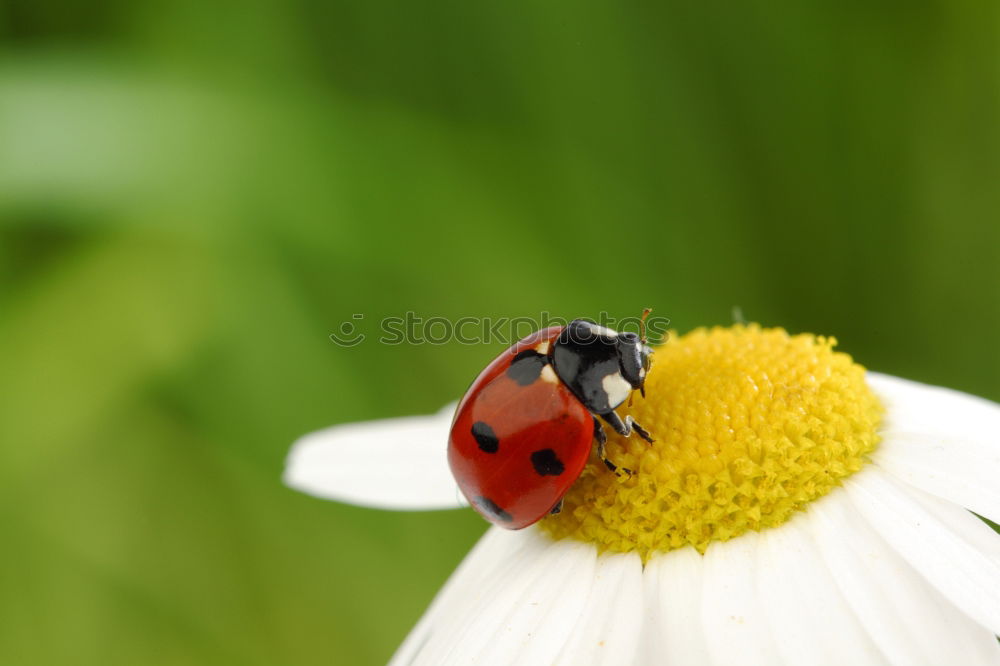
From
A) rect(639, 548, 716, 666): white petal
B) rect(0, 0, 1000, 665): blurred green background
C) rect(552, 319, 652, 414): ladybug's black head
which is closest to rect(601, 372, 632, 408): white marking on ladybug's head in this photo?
rect(552, 319, 652, 414): ladybug's black head

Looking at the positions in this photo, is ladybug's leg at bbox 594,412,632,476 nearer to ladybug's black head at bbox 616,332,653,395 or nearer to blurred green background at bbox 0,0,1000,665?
ladybug's black head at bbox 616,332,653,395

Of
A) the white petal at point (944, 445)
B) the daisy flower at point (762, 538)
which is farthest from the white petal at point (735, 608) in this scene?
the white petal at point (944, 445)

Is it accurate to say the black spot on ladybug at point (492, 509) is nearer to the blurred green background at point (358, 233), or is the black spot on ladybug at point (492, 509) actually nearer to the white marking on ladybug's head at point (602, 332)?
the white marking on ladybug's head at point (602, 332)

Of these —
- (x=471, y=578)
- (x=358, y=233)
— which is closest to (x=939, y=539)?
(x=471, y=578)

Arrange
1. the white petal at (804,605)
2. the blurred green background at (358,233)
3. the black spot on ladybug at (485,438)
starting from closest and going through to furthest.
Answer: the white petal at (804,605) < the black spot on ladybug at (485,438) < the blurred green background at (358,233)

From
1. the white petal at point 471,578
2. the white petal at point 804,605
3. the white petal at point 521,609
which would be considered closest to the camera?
the white petal at point 804,605

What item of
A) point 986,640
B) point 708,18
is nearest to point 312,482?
point 986,640
